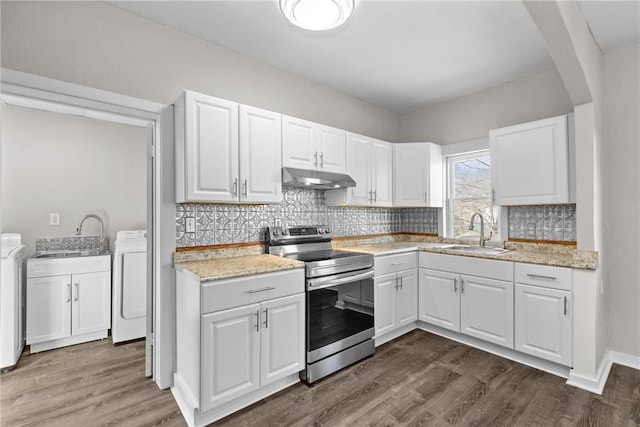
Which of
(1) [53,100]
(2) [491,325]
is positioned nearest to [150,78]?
(1) [53,100]

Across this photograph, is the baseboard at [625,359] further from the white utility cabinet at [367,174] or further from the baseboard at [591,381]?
the white utility cabinet at [367,174]

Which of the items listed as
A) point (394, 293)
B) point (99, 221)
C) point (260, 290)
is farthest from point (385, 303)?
point (99, 221)

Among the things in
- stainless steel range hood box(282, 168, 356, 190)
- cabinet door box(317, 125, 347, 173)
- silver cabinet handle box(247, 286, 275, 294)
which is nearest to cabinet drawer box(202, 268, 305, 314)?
silver cabinet handle box(247, 286, 275, 294)

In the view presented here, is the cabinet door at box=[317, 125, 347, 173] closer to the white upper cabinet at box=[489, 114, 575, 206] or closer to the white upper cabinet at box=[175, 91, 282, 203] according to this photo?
the white upper cabinet at box=[175, 91, 282, 203]

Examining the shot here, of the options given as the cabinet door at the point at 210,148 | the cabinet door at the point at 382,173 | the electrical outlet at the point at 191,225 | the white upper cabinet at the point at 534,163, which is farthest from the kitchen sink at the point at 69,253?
the white upper cabinet at the point at 534,163

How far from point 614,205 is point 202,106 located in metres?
3.48

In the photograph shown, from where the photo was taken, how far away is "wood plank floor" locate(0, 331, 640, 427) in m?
1.92

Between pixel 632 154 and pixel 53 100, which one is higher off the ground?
pixel 53 100

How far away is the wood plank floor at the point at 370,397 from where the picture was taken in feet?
6.29

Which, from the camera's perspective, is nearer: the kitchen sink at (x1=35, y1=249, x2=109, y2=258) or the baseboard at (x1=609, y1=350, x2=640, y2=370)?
the baseboard at (x1=609, y1=350, x2=640, y2=370)

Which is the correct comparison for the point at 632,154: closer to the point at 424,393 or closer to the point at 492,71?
the point at 492,71

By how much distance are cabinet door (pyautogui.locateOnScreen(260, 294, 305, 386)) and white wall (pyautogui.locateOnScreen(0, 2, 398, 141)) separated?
1724 mm

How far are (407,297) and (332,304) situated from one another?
1.10 meters

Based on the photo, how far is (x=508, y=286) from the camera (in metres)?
2.64
